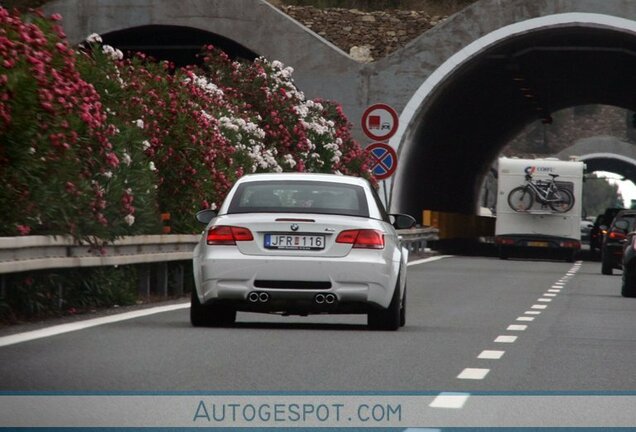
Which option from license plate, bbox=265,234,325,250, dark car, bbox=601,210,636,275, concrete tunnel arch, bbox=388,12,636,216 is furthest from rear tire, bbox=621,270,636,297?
concrete tunnel arch, bbox=388,12,636,216

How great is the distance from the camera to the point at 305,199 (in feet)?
55.9

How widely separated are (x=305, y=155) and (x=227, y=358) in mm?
23995

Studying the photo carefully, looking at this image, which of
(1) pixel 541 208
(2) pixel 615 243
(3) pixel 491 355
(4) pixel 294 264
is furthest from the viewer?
(1) pixel 541 208

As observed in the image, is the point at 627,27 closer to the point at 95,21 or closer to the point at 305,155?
the point at 305,155

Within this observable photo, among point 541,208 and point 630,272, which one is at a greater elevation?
point 630,272

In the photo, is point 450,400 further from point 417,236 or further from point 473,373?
point 417,236

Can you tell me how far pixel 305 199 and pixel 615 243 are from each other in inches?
841

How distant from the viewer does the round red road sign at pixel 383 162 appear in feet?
111

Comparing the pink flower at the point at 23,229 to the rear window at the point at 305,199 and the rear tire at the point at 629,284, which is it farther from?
the rear tire at the point at 629,284

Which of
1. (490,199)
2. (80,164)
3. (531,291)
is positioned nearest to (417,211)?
(531,291)

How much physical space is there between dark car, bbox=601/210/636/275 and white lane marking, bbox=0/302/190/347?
18.3 metres

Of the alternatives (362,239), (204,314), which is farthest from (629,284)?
(204,314)

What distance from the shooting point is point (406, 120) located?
44500 mm

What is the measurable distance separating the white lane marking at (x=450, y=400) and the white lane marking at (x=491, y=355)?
2.87 m
